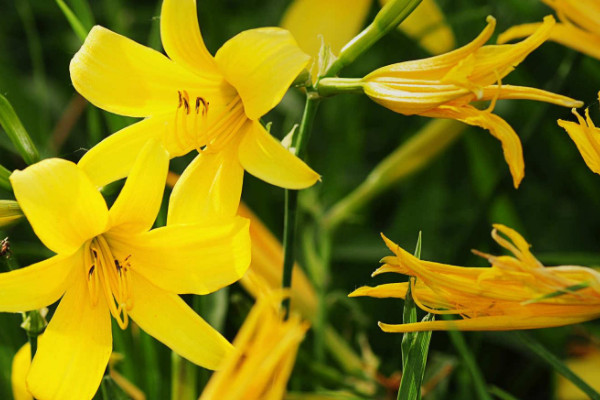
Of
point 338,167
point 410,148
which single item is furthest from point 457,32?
point 338,167

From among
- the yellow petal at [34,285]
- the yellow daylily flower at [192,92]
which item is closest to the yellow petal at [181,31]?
the yellow daylily flower at [192,92]

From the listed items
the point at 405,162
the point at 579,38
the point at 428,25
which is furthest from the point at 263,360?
the point at 428,25

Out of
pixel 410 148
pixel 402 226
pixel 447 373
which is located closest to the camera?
pixel 447 373

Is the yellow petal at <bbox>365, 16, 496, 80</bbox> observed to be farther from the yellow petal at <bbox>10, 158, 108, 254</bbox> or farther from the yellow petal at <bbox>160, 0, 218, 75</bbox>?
the yellow petal at <bbox>10, 158, 108, 254</bbox>

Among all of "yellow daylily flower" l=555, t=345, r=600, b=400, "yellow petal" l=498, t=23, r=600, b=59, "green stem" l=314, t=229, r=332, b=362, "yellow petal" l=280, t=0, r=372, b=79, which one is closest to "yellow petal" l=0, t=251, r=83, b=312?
"green stem" l=314, t=229, r=332, b=362

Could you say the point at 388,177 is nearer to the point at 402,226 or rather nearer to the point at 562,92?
the point at 402,226
